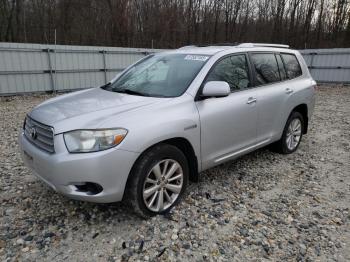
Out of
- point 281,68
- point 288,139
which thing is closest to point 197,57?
point 281,68

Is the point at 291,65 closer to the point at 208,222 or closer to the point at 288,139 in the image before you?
the point at 288,139

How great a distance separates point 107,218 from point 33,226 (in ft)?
2.36

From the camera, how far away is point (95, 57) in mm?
11883

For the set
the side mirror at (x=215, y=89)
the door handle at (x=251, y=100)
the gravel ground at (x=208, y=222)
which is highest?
the side mirror at (x=215, y=89)

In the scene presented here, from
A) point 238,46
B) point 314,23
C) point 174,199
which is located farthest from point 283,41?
point 174,199

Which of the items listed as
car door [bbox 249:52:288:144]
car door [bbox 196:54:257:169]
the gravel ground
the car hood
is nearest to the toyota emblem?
the car hood

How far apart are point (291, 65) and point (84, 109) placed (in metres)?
3.50

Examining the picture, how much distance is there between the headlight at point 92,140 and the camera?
2531 mm

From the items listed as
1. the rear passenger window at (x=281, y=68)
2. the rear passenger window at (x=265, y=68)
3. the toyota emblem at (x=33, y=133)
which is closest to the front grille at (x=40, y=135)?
the toyota emblem at (x=33, y=133)

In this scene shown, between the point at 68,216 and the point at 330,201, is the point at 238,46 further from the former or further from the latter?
the point at 68,216

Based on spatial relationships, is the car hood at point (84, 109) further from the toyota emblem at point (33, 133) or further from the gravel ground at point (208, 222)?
the gravel ground at point (208, 222)

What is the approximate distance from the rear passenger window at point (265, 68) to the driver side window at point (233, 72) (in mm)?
242

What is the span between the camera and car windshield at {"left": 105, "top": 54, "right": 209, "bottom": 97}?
10.9 feet

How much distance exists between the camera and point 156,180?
9.69ft
